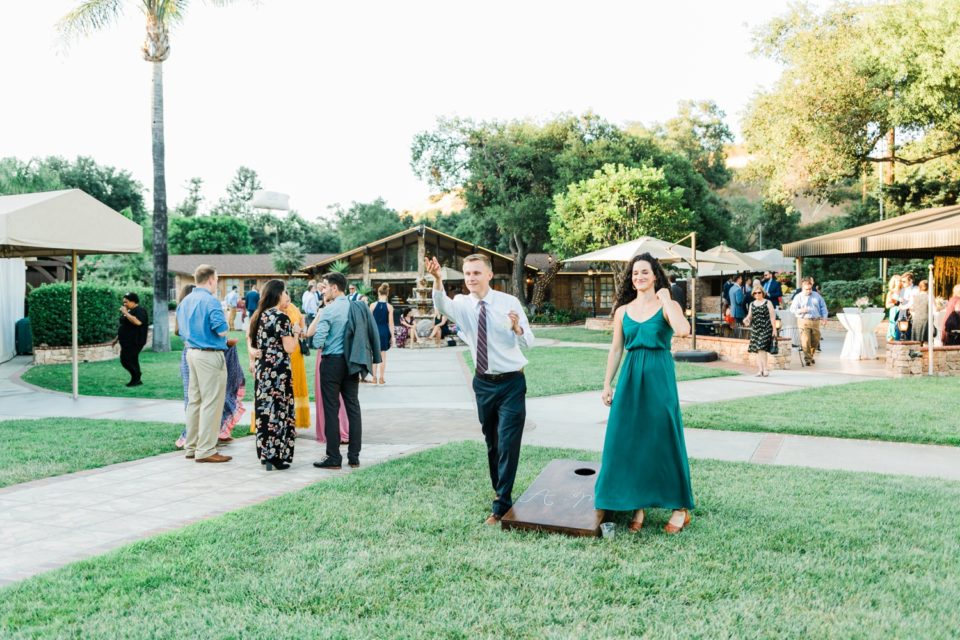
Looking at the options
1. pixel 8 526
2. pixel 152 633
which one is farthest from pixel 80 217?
pixel 152 633

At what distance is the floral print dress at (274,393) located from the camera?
613 centimetres

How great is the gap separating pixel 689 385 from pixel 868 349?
617cm

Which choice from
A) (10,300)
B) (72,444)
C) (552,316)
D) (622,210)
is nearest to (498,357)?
(72,444)

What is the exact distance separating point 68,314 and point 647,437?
586 inches

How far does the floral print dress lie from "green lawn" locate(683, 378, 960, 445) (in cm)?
421

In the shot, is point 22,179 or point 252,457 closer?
point 252,457

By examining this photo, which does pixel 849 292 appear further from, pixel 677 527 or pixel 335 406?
A: pixel 677 527

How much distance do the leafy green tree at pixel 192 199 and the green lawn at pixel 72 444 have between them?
76800mm

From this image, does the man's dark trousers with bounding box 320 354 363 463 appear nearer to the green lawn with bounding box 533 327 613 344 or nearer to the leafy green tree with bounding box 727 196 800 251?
the green lawn with bounding box 533 327 613 344

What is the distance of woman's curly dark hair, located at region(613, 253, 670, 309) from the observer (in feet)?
14.5

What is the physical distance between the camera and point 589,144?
35531 millimetres

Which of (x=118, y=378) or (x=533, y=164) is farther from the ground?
(x=533, y=164)

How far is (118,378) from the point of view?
12.6 meters

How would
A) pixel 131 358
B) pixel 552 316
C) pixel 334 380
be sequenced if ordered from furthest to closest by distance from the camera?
pixel 552 316
pixel 131 358
pixel 334 380
